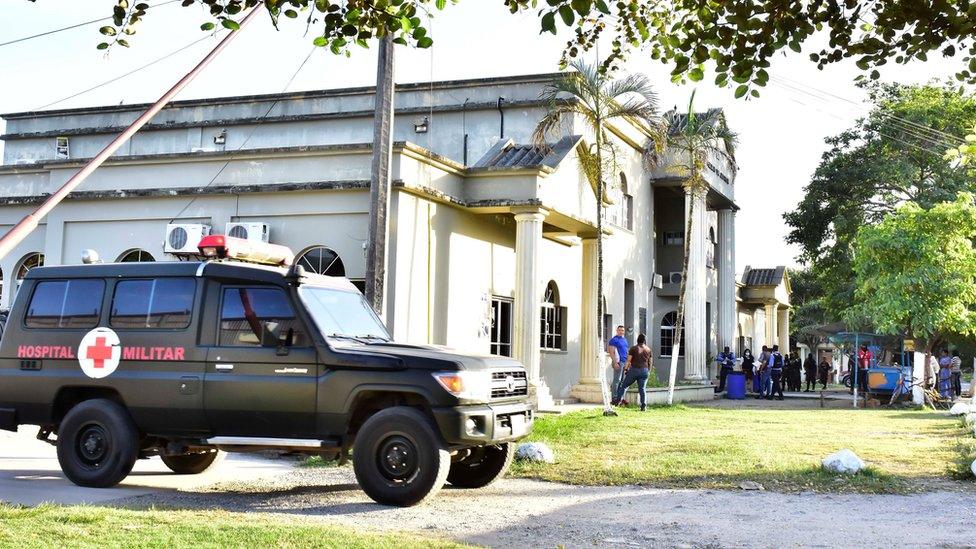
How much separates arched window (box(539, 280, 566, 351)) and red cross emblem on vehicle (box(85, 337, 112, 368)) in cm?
1343

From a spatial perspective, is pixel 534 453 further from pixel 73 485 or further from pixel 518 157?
pixel 518 157

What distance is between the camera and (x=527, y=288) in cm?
1841

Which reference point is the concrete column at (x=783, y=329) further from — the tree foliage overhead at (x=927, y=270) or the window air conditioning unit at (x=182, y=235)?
the window air conditioning unit at (x=182, y=235)

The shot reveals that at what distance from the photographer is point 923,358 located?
87.8 ft

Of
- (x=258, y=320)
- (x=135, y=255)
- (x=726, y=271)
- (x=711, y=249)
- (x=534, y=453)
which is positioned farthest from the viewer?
(x=711, y=249)

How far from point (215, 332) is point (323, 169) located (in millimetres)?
8283

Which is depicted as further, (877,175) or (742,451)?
(877,175)

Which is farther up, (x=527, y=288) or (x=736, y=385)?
(x=527, y=288)

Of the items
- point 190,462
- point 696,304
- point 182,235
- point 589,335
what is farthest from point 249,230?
point 696,304

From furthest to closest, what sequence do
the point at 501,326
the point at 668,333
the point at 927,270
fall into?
the point at 668,333 < the point at 927,270 < the point at 501,326

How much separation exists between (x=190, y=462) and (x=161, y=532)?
14.0ft

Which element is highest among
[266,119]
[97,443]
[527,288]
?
[266,119]

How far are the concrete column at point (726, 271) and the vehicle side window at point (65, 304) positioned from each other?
94.4 ft

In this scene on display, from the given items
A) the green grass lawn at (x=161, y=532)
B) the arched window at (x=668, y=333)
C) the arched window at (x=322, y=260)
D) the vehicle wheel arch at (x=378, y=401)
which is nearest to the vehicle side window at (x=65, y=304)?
the green grass lawn at (x=161, y=532)
